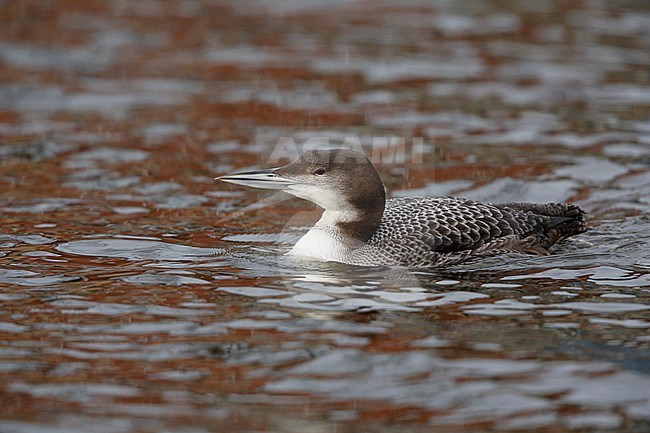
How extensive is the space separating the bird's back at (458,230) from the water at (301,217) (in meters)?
0.14

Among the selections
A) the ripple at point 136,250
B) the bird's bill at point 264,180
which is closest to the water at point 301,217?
the ripple at point 136,250

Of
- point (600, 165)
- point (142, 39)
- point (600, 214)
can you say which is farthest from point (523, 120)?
point (142, 39)

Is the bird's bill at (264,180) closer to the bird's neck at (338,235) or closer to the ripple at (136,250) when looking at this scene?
the bird's neck at (338,235)

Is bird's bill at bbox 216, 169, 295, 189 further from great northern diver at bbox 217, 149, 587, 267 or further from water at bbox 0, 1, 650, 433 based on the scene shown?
water at bbox 0, 1, 650, 433

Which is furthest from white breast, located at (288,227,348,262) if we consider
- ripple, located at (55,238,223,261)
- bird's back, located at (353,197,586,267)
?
ripple, located at (55,238,223,261)

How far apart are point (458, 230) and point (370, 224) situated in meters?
0.60

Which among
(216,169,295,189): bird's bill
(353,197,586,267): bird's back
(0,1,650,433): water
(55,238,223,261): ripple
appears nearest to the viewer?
(0,1,650,433): water

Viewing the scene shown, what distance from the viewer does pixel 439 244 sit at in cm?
757

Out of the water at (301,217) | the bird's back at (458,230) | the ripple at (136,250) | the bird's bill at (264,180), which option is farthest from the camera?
the ripple at (136,250)

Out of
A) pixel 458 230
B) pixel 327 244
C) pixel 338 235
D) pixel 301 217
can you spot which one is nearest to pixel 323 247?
pixel 327 244

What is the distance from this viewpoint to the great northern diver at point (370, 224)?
7.54 meters

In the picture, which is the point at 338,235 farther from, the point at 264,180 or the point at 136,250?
the point at 136,250

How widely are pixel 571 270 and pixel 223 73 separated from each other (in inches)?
300

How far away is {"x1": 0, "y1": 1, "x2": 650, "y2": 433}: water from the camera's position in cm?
552
